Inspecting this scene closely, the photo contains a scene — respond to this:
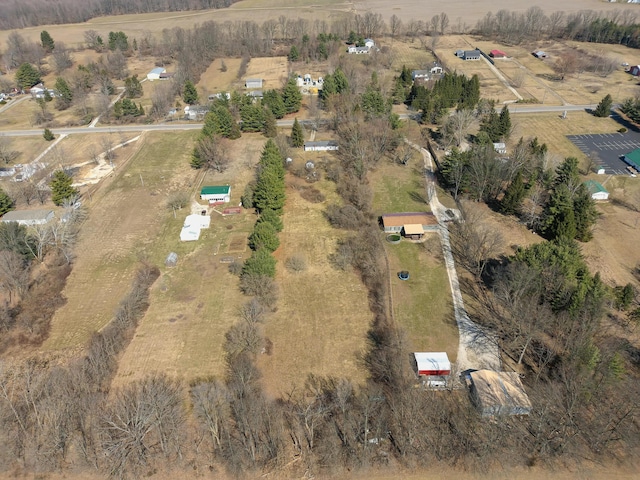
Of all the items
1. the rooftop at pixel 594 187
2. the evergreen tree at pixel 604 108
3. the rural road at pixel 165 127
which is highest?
the evergreen tree at pixel 604 108

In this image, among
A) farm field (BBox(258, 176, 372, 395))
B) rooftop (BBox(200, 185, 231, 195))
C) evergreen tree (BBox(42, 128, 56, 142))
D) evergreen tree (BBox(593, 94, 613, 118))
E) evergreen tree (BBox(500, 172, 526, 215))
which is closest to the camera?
farm field (BBox(258, 176, 372, 395))

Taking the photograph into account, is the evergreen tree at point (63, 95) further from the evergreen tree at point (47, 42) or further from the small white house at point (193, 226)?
the small white house at point (193, 226)

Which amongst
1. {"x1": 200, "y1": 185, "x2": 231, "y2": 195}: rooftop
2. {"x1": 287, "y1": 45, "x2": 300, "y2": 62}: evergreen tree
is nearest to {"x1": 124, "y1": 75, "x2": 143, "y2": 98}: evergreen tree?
{"x1": 287, "y1": 45, "x2": 300, "y2": 62}: evergreen tree

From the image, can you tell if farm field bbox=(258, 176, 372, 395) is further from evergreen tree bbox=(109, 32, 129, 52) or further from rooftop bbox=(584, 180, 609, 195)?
evergreen tree bbox=(109, 32, 129, 52)

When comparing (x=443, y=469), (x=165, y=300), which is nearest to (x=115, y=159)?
(x=165, y=300)

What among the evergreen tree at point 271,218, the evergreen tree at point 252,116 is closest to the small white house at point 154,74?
the evergreen tree at point 252,116

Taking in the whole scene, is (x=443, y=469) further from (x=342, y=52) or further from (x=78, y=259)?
(x=342, y=52)
